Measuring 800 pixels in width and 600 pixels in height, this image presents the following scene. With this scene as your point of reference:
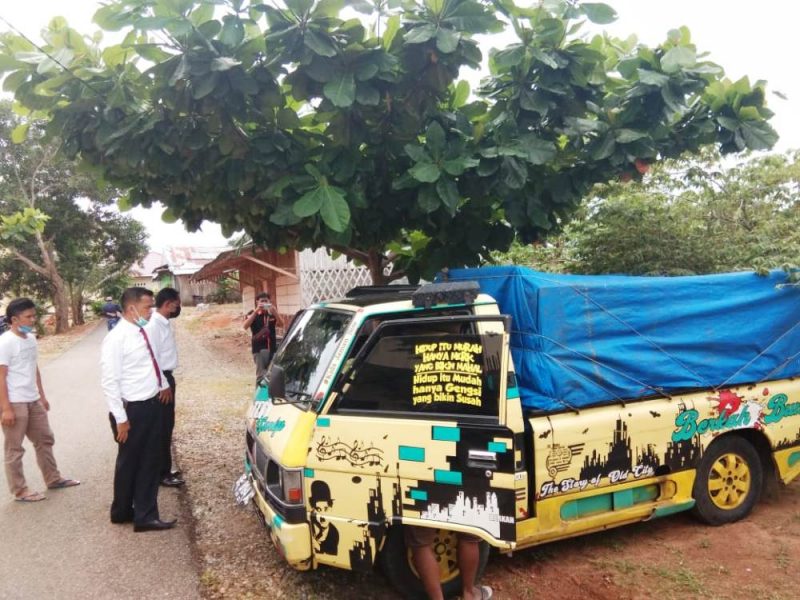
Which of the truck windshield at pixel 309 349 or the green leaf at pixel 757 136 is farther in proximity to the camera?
the green leaf at pixel 757 136

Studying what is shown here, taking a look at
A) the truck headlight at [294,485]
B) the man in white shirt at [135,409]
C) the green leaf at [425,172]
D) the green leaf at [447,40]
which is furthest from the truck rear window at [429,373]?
the man in white shirt at [135,409]

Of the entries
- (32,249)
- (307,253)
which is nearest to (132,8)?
(307,253)

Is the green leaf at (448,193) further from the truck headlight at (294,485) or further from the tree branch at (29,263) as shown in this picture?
the tree branch at (29,263)

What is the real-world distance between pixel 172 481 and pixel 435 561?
3.21 metres

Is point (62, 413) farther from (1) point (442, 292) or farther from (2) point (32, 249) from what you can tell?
(2) point (32, 249)

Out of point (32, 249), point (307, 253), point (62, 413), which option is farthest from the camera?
point (32, 249)

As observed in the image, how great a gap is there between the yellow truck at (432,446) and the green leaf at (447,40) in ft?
4.39

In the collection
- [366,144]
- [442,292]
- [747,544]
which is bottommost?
[747,544]

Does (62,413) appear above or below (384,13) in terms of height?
below

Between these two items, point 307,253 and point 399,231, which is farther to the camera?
point 307,253

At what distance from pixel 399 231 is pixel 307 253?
800 cm

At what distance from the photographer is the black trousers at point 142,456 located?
429 cm

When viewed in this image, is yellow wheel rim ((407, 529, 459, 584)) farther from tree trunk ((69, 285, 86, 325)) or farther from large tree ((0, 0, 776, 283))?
tree trunk ((69, 285, 86, 325))

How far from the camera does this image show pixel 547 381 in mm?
3459
